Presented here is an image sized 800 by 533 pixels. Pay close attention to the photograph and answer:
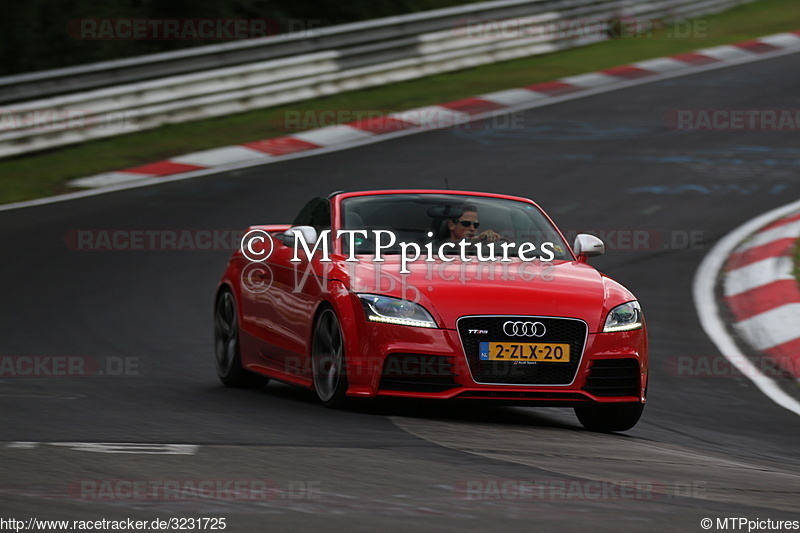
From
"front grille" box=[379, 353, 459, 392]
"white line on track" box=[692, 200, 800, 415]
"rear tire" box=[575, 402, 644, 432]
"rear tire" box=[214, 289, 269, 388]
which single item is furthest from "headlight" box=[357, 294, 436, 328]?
"white line on track" box=[692, 200, 800, 415]

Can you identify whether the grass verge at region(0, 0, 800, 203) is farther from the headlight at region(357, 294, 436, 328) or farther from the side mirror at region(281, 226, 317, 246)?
the headlight at region(357, 294, 436, 328)

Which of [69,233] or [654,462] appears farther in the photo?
[69,233]

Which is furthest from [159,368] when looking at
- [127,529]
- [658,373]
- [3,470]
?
[127,529]

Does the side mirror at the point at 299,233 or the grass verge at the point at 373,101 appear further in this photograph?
the grass verge at the point at 373,101

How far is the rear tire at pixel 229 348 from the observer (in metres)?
9.18

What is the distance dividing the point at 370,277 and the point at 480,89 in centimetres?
1360

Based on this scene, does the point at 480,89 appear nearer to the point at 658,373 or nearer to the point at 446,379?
the point at 658,373

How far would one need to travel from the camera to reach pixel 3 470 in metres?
5.42

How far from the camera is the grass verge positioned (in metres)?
16.1

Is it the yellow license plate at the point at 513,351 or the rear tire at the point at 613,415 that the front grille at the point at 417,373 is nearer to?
the yellow license plate at the point at 513,351

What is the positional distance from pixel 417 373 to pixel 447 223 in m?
1.34

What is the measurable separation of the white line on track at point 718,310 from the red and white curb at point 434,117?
5.51 meters

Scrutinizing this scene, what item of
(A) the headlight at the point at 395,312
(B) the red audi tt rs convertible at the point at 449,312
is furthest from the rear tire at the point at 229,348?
(A) the headlight at the point at 395,312

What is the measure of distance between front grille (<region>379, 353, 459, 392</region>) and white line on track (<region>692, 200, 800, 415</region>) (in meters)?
2.56
